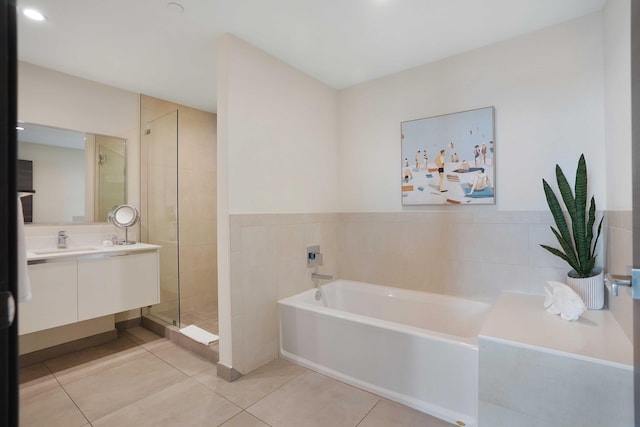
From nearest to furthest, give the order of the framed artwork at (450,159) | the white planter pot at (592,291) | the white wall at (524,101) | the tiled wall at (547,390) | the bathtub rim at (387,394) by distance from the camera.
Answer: the tiled wall at (547,390) < the bathtub rim at (387,394) < the white planter pot at (592,291) < the white wall at (524,101) < the framed artwork at (450,159)

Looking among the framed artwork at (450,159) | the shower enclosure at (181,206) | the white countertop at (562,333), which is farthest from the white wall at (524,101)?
the shower enclosure at (181,206)

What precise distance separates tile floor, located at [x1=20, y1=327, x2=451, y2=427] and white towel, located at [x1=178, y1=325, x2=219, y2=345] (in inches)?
5.9

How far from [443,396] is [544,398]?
51 centimetres

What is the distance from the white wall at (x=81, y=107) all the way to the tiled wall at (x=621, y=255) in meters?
3.78

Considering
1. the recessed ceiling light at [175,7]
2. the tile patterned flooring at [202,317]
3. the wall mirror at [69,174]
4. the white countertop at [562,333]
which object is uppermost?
the recessed ceiling light at [175,7]

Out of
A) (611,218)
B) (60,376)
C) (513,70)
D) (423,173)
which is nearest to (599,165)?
(611,218)

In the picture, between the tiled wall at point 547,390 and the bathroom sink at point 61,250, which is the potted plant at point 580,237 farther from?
the bathroom sink at point 61,250

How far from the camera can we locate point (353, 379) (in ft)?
6.64

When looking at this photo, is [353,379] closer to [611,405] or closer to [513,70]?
[611,405]

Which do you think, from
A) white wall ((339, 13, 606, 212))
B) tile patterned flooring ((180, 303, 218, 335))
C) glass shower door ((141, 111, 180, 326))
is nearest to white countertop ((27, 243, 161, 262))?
glass shower door ((141, 111, 180, 326))

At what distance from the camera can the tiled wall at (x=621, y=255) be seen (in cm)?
136

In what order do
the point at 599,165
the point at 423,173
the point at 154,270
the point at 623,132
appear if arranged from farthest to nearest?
the point at 154,270
the point at 423,173
the point at 599,165
the point at 623,132

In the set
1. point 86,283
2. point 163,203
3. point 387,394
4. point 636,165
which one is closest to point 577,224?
point 636,165

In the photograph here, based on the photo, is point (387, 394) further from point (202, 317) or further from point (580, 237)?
point (202, 317)
